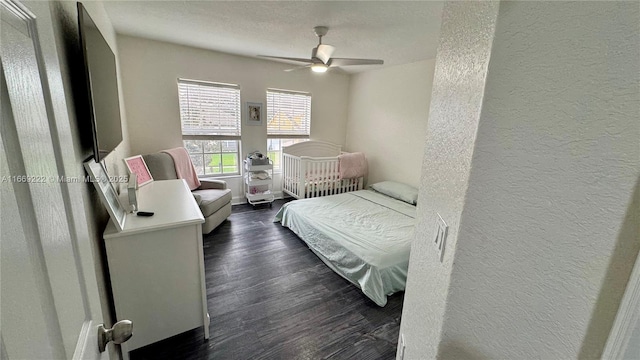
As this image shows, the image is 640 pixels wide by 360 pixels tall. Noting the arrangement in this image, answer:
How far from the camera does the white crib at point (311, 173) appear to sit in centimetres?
416

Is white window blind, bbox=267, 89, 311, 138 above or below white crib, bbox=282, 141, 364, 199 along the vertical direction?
above

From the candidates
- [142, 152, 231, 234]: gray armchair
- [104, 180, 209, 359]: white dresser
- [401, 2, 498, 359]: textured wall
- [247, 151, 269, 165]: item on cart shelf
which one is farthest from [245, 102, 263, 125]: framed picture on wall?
[401, 2, 498, 359]: textured wall

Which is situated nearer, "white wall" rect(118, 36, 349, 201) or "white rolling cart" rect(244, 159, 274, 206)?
"white wall" rect(118, 36, 349, 201)

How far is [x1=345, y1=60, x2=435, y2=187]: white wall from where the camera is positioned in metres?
3.74

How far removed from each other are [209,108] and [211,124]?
23 cm

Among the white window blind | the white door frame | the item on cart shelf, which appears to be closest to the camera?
the white door frame

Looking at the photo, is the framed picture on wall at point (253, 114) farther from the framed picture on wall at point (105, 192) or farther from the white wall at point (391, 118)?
the framed picture on wall at point (105, 192)

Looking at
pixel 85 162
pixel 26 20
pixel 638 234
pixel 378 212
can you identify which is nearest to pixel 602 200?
pixel 638 234

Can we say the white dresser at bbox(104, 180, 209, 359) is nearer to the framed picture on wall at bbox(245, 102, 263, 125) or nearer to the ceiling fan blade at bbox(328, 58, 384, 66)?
the ceiling fan blade at bbox(328, 58, 384, 66)

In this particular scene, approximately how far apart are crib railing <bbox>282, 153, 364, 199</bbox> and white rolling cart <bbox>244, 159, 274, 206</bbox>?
0.39 meters

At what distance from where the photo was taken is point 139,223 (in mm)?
1416

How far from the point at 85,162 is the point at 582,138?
1732 mm

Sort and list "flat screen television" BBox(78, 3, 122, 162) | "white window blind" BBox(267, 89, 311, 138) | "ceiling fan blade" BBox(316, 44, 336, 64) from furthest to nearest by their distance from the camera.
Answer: "white window blind" BBox(267, 89, 311, 138) < "ceiling fan blade" BBox(316, 44, 336, 64) < "flat screen television" BBox(78, 3, 122, 162)

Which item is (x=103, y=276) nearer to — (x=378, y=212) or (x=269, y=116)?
(x=378, y=212)
